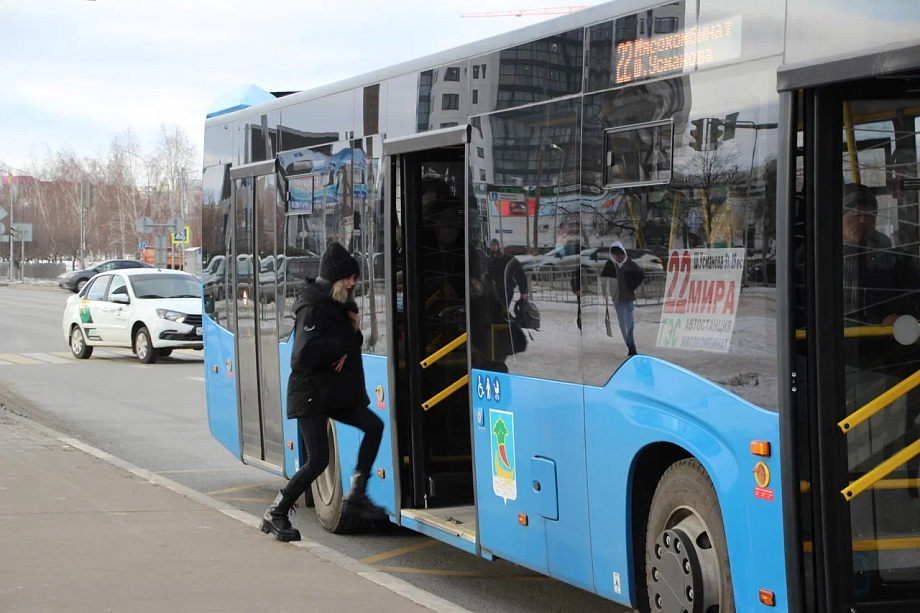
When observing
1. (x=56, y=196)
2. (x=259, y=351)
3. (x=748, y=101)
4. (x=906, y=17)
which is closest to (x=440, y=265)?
(x=259, y=351)

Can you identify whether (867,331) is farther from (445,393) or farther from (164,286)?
(164,286)

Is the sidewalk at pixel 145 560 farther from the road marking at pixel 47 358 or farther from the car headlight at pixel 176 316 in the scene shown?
the road marking at pixel 47 358

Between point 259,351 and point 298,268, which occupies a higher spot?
point 298,268

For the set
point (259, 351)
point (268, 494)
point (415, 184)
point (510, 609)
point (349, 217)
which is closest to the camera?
point (510, 609)

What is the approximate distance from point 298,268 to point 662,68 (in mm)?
4586

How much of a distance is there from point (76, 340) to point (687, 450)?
2227 cm

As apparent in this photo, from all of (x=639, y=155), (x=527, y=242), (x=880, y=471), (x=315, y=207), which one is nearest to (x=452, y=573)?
(x=527, y=242)

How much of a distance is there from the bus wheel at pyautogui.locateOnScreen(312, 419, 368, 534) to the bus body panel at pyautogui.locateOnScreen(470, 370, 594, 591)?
2105 millimetres

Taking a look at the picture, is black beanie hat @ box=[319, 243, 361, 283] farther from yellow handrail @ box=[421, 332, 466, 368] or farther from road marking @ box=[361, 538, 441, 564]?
road marking @ box=[361, 538, 441, 564]

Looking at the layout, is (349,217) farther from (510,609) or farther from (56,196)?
(56,196)

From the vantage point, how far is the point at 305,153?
9406 mm

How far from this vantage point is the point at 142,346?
80.1ft

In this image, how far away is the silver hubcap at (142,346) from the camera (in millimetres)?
24344

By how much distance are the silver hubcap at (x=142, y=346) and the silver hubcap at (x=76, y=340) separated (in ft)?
5.86
